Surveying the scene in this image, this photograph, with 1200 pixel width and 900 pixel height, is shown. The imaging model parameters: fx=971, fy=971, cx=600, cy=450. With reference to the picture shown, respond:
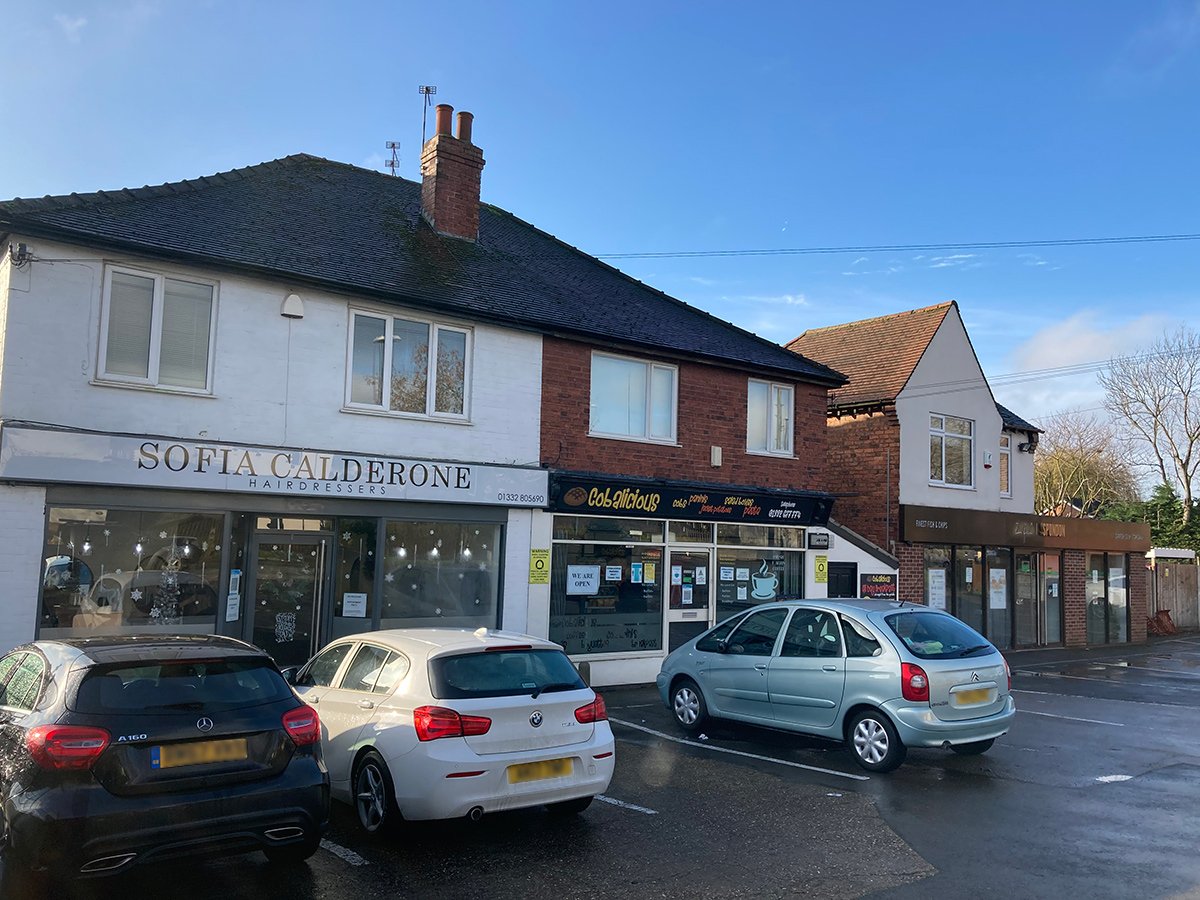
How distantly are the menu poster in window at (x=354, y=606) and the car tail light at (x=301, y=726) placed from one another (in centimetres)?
672

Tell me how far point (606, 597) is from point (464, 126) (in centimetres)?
800

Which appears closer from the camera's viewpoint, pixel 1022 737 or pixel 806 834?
pixel 806 834

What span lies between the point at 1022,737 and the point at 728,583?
20.2 ft

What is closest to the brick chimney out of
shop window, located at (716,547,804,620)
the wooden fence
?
shop window, located at (716,547,804,620)

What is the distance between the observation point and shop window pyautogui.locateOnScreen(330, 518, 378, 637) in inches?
496

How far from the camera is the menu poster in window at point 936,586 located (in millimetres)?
21234

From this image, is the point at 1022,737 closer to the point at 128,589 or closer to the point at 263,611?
the point at 263,611

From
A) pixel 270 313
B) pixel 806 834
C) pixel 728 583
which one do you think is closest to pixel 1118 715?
pixel 728 583

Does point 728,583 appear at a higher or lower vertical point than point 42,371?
lower

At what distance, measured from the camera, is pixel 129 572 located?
1098cm

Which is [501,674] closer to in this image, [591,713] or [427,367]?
[591,713]

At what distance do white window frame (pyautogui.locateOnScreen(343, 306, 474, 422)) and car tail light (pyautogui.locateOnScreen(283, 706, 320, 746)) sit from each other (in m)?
7.05

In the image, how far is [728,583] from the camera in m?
16.7

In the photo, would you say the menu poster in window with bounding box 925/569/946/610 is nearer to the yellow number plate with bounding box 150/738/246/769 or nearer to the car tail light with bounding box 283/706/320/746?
the car tail light with bounding box 283/706/320/746
